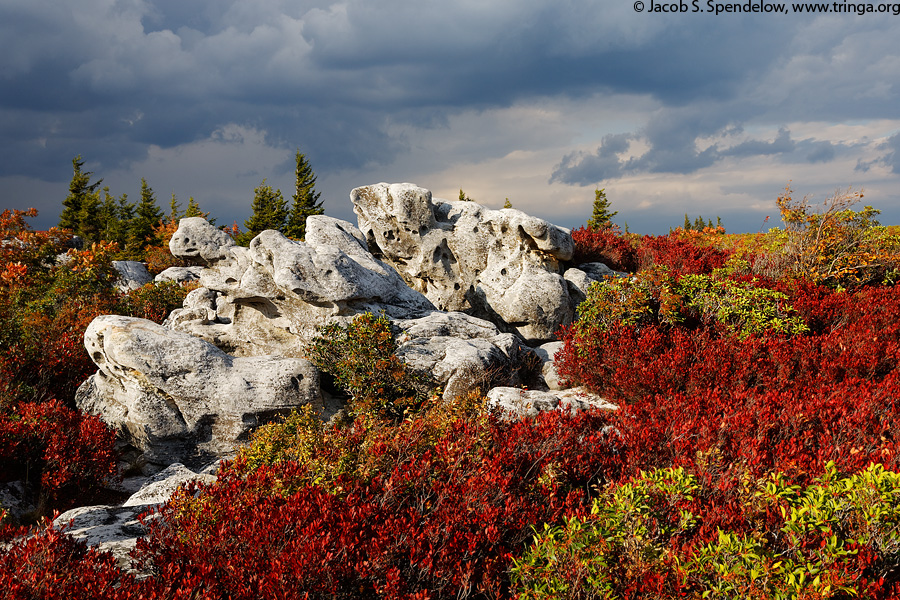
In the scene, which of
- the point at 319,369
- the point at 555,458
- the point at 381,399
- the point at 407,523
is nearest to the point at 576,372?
the point at 381,399

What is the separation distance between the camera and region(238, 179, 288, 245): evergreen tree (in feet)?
180

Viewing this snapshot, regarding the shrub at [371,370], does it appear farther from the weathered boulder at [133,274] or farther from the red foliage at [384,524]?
the weathered boulder at [133,274]

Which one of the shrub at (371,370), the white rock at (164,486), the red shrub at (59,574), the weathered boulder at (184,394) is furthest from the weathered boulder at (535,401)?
the red shrub at (59,574)

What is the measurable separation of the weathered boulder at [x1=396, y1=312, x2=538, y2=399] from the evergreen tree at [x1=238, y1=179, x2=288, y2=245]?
4450 cm

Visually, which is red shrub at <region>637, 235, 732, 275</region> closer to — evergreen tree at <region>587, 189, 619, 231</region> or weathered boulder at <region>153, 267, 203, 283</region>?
weathered boulder at <region>153, 267, 203, 283</region>

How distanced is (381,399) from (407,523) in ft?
19.2

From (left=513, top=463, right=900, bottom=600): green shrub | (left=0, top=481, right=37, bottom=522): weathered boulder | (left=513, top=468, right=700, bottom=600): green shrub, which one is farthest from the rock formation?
(left=513, top=463, right=900, bottom=600): green shrub

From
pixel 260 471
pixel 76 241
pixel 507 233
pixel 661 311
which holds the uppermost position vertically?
pixel 76 241

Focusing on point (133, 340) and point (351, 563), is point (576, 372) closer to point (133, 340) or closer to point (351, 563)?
point (351, 563)

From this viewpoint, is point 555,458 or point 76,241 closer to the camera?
point 555,458

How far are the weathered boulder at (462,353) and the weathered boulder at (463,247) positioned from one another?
3.41 m

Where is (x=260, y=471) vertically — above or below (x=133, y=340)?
below

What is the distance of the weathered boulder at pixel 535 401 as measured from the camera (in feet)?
29.2

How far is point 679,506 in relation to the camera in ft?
15.6
